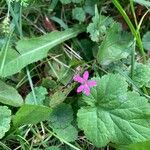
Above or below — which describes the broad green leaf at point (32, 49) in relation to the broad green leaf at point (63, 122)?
above

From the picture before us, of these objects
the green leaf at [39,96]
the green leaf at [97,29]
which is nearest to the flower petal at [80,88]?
the green leaf at [39,96]

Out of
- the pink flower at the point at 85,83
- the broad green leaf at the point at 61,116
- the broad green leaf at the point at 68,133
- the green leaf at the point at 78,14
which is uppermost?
the green leaf at the point at 78,14

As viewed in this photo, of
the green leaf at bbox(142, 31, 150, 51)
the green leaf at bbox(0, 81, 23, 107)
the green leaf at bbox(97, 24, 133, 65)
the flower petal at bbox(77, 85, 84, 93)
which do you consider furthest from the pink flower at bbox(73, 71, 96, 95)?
the green leaf at bbox(142, 31, 150, 51)

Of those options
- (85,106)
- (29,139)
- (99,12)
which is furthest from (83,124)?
(99,12)

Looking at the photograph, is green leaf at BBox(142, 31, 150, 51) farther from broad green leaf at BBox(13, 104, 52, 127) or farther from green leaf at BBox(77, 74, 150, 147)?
broad green leaf at BBox(13, 104, 52, 127)

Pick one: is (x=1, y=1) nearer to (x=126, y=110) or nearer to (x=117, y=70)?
(x=117, y=70)

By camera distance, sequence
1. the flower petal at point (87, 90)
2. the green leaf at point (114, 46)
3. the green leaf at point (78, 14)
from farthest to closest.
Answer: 1. the green leaf at point (78, 14)
2. the green leaf at point (114, 46)
3. the flower petal at point (87, 90)

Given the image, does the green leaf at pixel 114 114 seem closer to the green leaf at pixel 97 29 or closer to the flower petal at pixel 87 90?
the flower petal at pixel 87 90
